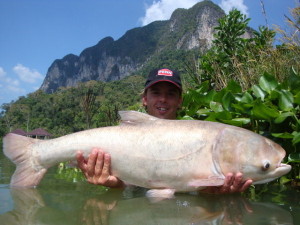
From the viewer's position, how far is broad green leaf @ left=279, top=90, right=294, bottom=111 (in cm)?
293

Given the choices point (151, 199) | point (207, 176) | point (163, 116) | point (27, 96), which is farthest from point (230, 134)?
point (27, 96)

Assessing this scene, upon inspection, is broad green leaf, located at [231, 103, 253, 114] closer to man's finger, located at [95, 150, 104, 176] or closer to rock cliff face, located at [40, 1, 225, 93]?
man's finger, located at [95, 150, 104, 176]

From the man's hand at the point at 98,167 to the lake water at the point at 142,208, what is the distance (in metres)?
0.16

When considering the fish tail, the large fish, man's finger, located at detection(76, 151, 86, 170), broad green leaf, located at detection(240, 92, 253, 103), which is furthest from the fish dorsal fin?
broad green leaf, located at detection(240, 92, 253, 103)

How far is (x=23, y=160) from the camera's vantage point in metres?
2.88

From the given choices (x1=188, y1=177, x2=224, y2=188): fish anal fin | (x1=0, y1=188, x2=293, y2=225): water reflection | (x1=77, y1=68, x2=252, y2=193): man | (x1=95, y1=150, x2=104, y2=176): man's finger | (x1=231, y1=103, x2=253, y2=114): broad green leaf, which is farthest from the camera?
(x1=231, y1=103, x2=253, y2=114): broad green leaf

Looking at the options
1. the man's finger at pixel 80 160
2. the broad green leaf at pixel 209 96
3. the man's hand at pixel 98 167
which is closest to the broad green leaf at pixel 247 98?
the broad green leaf at pixel 209 96

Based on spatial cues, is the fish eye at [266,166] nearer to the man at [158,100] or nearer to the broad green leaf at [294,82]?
the broad green leaf at [294,82]

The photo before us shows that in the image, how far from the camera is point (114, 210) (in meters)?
2.42

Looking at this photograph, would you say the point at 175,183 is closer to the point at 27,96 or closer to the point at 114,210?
the point at 114,210

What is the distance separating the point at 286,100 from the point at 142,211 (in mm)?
1782

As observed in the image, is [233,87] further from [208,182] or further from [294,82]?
[208,182]

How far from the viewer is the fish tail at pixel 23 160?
285 centimetres

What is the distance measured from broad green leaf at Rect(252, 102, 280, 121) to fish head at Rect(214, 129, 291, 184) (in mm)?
514
